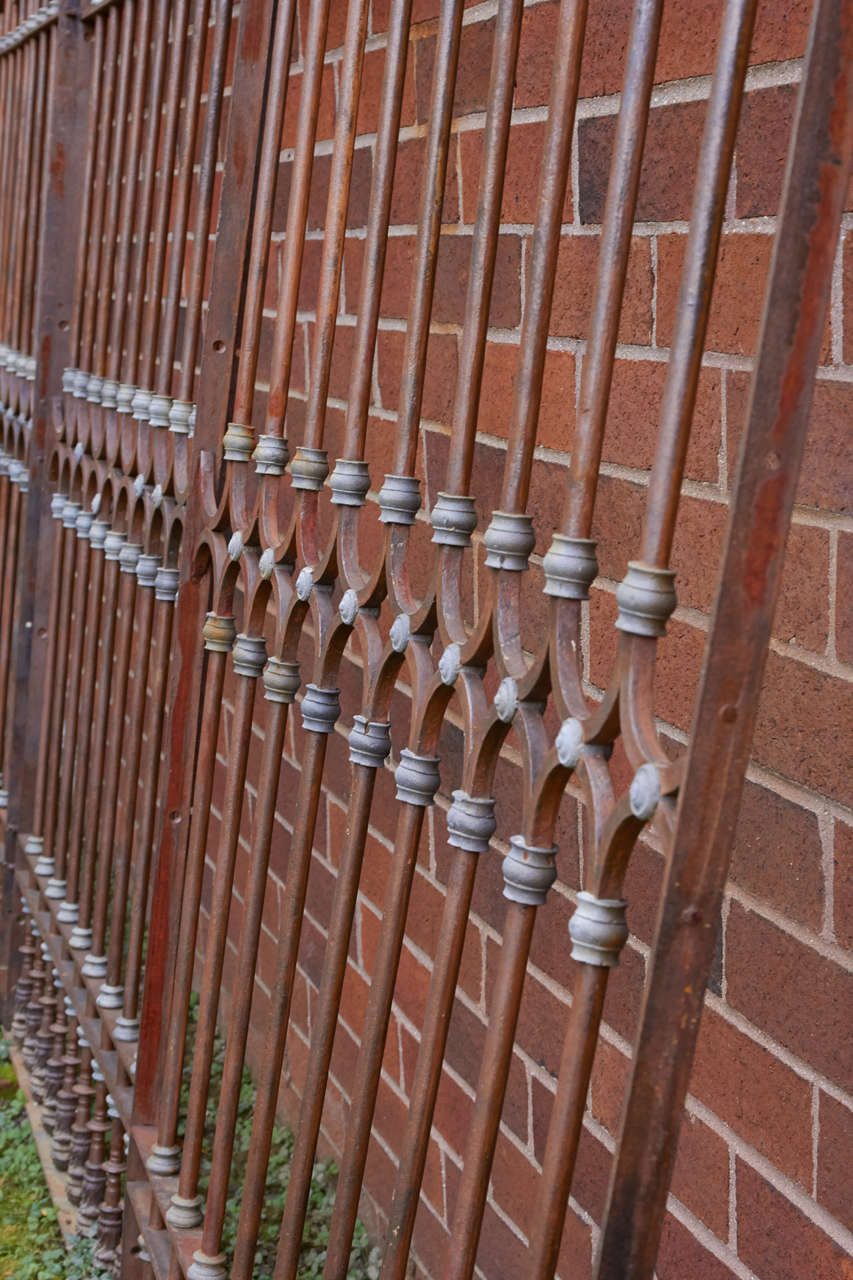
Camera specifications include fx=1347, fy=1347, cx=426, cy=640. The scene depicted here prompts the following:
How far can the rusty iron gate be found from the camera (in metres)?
0.86

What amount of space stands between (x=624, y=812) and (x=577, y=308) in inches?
30.0

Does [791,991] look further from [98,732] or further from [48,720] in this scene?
[48,720]

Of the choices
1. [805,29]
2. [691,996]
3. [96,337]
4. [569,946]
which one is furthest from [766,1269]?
[96,337]

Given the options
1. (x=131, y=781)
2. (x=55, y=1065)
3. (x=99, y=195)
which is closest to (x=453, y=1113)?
(x=131, y=781)

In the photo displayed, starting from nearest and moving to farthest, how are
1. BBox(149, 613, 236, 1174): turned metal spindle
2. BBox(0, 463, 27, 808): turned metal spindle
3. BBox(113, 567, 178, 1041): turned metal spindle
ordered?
BBox(149, 613, 236, 1174): turned metal spindle, BBox(113, 567, 178, 1041): turned metal spindle, BBox(0, 463, 27, 808): turned metal spindle

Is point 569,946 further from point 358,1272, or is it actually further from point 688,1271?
point 358,1272

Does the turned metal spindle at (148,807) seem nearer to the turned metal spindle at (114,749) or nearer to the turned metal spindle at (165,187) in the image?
the turned metal spindle at (114,749)

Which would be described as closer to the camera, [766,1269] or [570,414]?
[766,1269]

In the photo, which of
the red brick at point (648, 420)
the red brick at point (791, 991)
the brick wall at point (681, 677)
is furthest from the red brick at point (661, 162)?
the red brick at point (791, 991)

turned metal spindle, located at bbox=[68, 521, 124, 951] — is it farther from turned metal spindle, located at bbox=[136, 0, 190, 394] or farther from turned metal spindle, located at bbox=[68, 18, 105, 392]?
turned metal spindle, located at bbox=[68, 18, 105, 392]

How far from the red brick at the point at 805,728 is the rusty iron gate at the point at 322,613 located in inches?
7.5

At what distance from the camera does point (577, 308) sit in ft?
4.92

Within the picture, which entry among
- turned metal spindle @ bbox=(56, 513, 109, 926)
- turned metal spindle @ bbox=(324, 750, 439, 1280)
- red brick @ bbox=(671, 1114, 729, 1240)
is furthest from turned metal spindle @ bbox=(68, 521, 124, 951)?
red brick @ bbox=(671, 1114, 729, 1240)

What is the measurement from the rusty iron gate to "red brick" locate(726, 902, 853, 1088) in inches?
9.9
